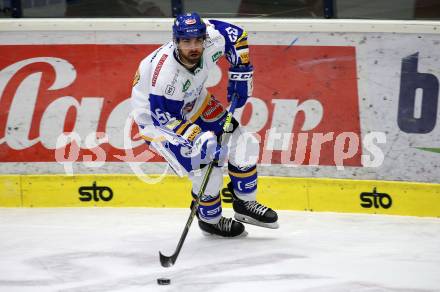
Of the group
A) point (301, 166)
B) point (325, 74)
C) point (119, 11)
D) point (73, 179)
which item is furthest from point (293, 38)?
point (73, 179)

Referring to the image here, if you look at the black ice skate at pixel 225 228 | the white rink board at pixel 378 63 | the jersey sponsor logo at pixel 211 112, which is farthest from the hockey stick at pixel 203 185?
the white rink board at pixel 378 63

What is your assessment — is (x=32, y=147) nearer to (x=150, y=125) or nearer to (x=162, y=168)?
(x=162, y=168)

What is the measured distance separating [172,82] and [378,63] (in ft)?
5.77

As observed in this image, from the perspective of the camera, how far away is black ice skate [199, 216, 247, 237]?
20.1ft

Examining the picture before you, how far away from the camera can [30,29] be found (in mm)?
7121

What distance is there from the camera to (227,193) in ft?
22.9

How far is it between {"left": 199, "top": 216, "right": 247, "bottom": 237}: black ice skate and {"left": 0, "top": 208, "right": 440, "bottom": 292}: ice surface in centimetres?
6

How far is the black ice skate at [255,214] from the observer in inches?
235

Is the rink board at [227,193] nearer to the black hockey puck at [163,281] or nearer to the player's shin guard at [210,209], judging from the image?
the player's shin guard at [210,209]

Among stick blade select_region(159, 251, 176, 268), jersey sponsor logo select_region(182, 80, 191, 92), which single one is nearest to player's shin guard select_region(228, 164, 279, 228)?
jersey sponsor logo select_region(182, 80, 191, 92)

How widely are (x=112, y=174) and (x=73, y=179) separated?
313 mm

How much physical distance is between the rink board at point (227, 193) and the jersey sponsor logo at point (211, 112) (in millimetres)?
1053

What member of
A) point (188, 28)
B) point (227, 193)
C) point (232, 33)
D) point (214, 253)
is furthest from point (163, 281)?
point (227, 193)

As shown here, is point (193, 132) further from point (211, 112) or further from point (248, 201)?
point (248, 201)
